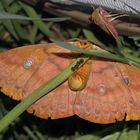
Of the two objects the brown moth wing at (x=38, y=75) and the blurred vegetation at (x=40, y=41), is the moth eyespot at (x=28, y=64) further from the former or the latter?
the blurred vegetation at (x=40, y=41)

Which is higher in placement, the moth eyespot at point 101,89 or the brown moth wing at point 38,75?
the brown moth wing at point 38,75

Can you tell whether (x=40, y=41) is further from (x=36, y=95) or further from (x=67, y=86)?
(x=36, y=95)

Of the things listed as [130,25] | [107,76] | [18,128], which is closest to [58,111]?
[107,76]

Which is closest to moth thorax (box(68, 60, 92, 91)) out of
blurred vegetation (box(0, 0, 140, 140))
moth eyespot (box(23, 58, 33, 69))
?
moth eyespot (box(23, 58, 33, 69))

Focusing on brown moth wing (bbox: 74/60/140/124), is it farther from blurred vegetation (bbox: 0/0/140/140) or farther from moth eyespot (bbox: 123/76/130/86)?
blurred vegetation (bbox: 0/0/140/140)

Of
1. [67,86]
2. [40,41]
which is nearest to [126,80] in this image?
[67,86]

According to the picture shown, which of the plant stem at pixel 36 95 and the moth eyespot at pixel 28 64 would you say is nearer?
the plant stem at pixel 36 95

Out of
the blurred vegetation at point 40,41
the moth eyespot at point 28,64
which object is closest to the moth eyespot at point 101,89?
the moth eyespot at point 28,64

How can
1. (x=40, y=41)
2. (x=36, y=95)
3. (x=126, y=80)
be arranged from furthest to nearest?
(x=40, y=41) → (x=126, y=80) → (x=36, y=95)
